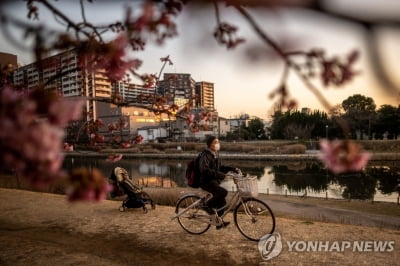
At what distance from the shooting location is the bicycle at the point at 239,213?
16.5 feet

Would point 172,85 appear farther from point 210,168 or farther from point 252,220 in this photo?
point 252,220

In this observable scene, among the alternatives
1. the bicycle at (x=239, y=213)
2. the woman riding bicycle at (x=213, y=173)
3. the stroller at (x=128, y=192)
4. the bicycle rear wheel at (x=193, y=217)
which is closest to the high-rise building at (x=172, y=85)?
the woman riding bicycle at (x=213, y=173)

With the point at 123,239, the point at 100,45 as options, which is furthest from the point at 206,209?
the point at 100,45

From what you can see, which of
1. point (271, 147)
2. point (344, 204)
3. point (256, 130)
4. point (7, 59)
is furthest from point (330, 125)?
point (7, 59)

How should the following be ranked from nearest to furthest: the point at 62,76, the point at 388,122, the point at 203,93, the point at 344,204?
the point at 62,76 → the point at 203,93 → the point at 344,204 → the point at 388,122

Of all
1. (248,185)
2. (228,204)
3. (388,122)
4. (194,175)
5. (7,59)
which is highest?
(388,122)

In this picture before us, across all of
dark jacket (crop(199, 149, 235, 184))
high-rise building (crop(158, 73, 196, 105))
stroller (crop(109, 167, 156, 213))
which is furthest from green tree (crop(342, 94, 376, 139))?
high-rise building (crop(158, 73, 196, 105))

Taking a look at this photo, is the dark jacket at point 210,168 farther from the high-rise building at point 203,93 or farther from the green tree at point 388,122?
the green tree at point 388,122

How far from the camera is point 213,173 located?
4984 mm

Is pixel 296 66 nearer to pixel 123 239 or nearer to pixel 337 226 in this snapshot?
pixel 123 239

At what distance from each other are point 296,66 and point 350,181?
78.6 ft

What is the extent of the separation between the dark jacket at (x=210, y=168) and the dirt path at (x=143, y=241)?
3.50 feet

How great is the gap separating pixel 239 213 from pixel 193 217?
2.58 ft

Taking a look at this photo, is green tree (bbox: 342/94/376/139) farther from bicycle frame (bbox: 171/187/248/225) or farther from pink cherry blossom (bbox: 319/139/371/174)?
pink cherry blossom (bbox: 319/139/371/174)
